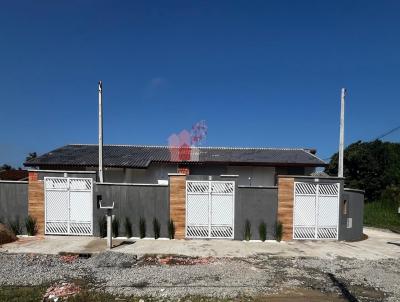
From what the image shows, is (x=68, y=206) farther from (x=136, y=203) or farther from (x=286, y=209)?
(x=286, y=209)

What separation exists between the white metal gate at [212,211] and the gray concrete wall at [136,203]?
924 mm

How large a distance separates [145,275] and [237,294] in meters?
2.21

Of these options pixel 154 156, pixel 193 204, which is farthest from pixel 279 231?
pixel 154 156

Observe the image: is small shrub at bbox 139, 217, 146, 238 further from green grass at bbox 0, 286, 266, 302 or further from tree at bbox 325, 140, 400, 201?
tree at bbox 325, 140, 400, 201

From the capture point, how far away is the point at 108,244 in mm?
10492

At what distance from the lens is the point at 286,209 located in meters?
12.1

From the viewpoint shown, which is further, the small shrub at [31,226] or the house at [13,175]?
the house at [13,175]

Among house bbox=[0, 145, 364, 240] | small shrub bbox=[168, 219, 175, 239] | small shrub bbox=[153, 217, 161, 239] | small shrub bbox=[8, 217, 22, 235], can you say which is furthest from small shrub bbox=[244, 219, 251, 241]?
small shrub bbox=[8, 217, 22, 235]

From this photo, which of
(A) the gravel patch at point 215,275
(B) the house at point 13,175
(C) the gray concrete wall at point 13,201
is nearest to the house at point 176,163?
(B) the house at point 13,175

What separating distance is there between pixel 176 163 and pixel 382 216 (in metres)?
13.2

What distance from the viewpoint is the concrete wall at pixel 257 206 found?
39.5 feet

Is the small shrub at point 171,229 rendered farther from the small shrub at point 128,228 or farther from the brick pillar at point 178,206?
the small shrub at point 128,228

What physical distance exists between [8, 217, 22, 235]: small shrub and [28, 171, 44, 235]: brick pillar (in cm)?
58

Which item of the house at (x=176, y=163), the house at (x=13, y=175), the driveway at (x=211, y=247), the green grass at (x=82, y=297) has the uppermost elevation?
the house at (x=176, y=163)
